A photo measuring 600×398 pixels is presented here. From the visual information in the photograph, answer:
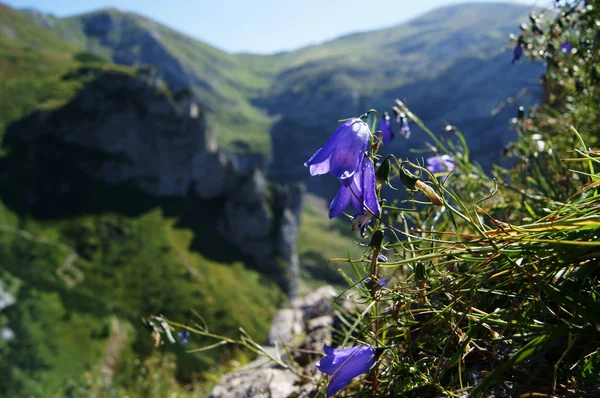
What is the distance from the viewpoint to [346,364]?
165cm

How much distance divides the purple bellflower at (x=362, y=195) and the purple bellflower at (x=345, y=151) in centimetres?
4

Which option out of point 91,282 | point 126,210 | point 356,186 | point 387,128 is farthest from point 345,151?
point 126,210

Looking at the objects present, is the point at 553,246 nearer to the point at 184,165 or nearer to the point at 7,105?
the point at 184,165

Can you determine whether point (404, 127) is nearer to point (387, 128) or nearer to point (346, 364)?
point (387, 128)

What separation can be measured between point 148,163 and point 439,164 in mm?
121753

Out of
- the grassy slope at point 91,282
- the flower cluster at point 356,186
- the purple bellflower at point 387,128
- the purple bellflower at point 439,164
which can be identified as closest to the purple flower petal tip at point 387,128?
the purple bellflower at point 387,128

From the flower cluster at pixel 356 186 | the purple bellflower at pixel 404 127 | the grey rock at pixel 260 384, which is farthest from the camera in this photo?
the purple bellflower at pixel 404 127

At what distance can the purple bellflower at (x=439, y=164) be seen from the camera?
9.43 ft

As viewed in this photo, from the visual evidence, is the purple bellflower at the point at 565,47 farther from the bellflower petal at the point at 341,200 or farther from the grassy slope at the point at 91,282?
the grassy slope at the point at 91,282

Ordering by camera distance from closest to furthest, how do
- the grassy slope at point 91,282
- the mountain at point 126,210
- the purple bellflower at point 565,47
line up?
1. the purple bellflower at point 565,47
2. the grassy slope at point 91,282
3. the mountain at point 126,210

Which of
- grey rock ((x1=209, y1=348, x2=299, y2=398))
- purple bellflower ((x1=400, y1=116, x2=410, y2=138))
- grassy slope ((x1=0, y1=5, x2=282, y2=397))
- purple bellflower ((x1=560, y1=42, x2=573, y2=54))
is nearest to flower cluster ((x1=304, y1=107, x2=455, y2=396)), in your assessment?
grey rock ((x1=209, y1=348, x2=299, y2=398))

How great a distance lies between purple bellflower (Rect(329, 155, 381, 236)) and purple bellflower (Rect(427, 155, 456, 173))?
1.44 m

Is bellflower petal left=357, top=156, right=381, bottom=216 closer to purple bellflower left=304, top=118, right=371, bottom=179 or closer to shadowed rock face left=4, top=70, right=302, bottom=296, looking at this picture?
purple bellflower left=304, top=118, right=371, bottom=179

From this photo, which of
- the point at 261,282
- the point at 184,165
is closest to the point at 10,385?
the point at 261,282
